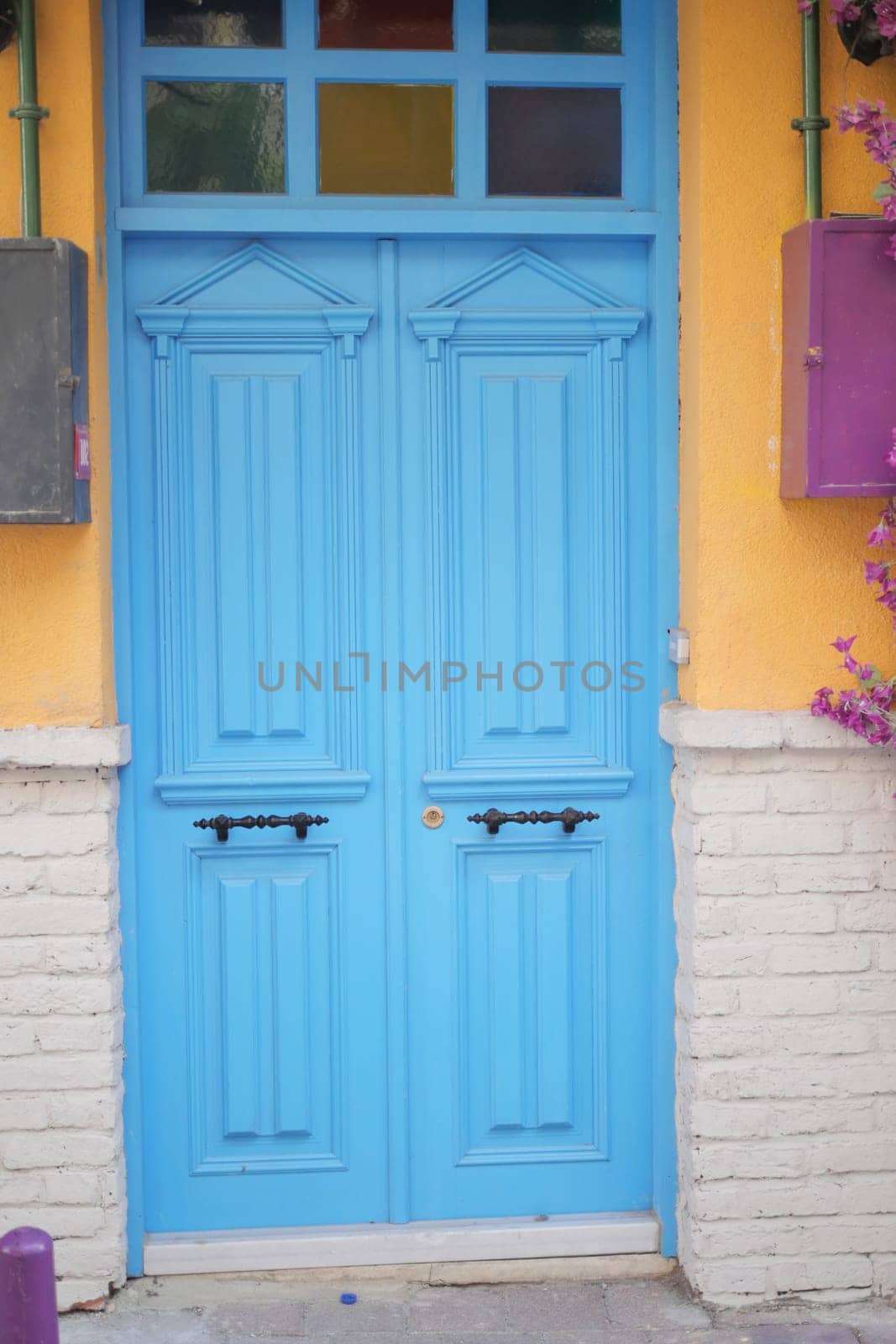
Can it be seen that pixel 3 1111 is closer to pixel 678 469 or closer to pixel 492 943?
pixel 492 943

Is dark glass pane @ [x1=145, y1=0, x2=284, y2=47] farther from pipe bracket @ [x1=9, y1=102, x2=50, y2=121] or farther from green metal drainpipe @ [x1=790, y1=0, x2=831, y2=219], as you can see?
green metal drainpipe @ [x1=790, y1=0, x2=831, y2=219]

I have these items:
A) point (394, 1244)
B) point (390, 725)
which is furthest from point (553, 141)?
point (394, 1244)

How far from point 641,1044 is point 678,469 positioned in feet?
4.83

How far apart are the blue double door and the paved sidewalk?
0.18m

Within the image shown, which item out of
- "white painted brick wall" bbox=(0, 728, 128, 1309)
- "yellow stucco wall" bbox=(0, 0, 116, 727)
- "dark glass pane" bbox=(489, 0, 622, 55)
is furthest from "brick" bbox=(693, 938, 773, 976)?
"dark glass pane" bbox=(489, 0, 622, 55)

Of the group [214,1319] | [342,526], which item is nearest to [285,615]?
[342,526]

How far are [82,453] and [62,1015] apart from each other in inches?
52.3

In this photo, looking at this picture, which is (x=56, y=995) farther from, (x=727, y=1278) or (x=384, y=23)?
(x=384, y=23)

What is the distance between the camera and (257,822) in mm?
3459

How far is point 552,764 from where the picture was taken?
11.6 feet

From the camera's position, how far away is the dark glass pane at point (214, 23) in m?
3.37

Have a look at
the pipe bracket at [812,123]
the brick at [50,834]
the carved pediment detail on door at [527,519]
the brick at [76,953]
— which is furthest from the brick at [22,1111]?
the pipe bracket at [812,123]

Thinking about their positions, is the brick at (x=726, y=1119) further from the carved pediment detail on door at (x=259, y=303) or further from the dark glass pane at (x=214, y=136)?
the dark glass pane at (x=214, y=136)

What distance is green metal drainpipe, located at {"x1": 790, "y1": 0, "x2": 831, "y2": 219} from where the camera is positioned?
3.17m
